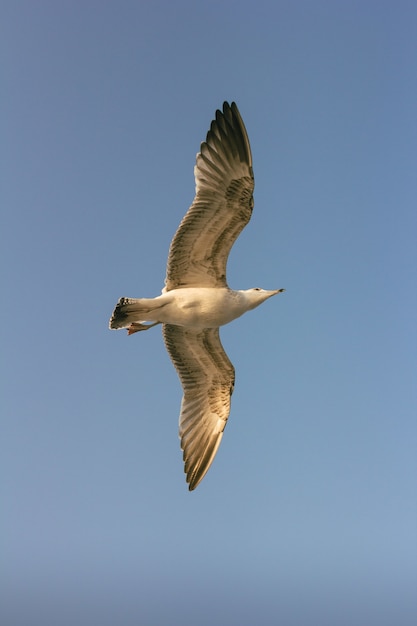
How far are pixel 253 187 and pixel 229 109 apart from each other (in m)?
1.38

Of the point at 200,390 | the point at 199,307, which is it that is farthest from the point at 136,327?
the point at 200,390

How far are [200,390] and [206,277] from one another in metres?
2.51

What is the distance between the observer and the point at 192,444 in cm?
1334

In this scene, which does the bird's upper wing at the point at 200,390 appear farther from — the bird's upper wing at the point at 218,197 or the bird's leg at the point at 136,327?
the bird's upper wing at the point at 218,197

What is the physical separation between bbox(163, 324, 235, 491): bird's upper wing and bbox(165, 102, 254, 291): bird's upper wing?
5.47 feet

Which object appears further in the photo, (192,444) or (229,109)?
(192,444)

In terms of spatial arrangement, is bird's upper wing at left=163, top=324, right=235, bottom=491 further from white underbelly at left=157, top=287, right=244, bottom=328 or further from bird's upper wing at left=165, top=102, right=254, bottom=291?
bird's upper wing at left=165, top=102, right=254, bottom=291

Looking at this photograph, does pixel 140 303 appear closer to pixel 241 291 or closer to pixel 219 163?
pixel 241 291

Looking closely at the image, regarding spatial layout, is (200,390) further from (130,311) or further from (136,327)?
(130,311)

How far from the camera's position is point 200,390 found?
13.6 metres

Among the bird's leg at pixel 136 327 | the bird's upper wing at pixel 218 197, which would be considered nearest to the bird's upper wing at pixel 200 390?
the bird's leg at pixel 136 327

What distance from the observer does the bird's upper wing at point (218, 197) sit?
11414 millimetres

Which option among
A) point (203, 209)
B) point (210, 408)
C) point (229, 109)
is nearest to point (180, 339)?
point (210, 408)

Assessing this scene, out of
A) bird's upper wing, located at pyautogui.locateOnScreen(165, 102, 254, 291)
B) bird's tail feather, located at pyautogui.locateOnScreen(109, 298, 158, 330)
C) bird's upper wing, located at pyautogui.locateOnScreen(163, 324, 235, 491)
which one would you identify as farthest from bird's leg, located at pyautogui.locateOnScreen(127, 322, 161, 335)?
bird's upper wing, located at pyautogui.locateOnScreen(165, 102, 254, 291)
